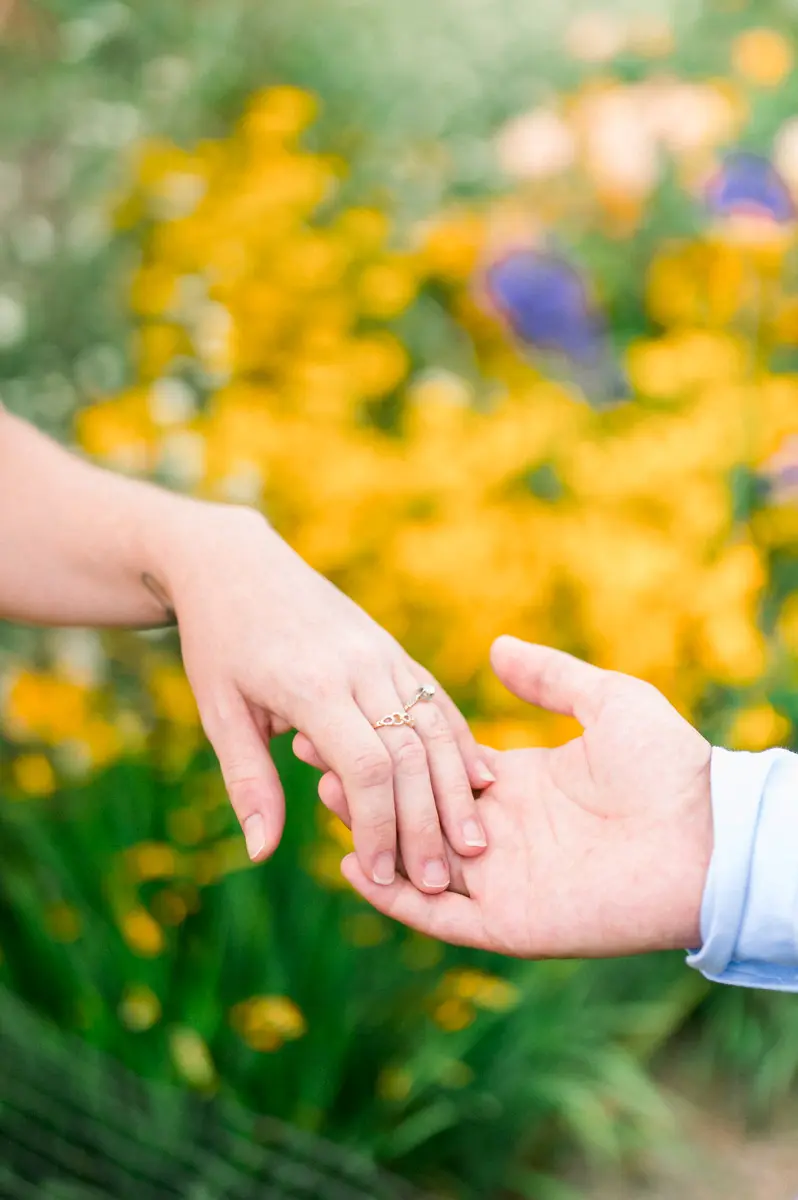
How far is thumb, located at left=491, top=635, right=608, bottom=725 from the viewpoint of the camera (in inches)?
48.1

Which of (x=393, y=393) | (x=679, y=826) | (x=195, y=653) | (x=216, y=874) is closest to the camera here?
(x=679, y=826)

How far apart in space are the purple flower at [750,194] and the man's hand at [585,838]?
130 centimetres

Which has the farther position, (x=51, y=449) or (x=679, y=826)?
(x=51, y=449)

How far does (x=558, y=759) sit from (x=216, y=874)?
0.61m

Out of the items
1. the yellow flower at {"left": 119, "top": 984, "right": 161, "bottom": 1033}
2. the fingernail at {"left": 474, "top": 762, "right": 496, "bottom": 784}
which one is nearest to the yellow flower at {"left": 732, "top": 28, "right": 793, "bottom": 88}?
the fingernail at {"left": 474, "top": 762, "right": 496, "bottom": 784}

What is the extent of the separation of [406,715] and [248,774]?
0.54 feet

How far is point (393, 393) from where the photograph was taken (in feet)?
8.72

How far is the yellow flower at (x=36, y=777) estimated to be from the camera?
1810 mm

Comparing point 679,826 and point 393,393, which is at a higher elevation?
point 679,826

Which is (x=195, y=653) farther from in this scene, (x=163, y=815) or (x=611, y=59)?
(x=611, y=59)

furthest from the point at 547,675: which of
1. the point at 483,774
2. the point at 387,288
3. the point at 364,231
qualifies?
the point at 364,231

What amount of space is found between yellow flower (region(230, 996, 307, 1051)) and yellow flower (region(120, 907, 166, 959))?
137mm

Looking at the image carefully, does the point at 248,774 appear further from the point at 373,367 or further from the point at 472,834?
the point at 373,367

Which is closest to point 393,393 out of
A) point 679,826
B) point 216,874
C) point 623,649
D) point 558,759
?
point 623,649
